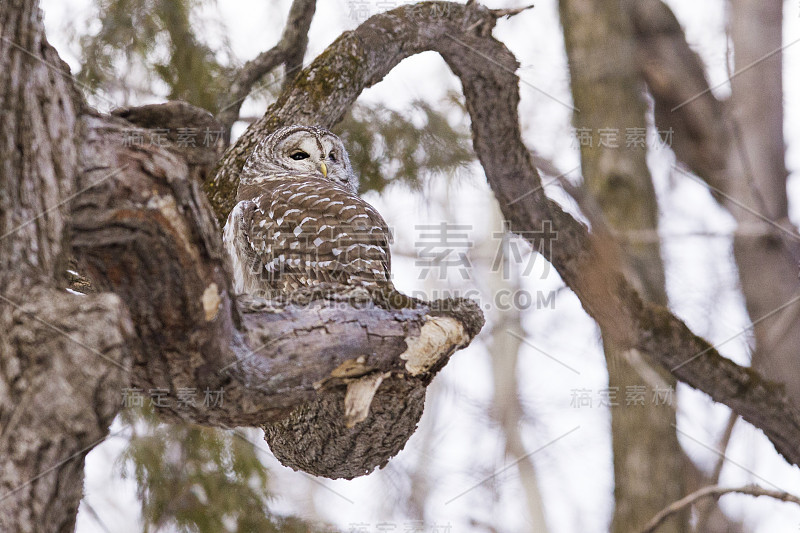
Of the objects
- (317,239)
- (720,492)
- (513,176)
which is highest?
(513,176)

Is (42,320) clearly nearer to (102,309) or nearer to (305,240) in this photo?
(102,309)

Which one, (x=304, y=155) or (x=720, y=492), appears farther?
(x=304, y=155)

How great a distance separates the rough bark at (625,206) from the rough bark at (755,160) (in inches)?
13.6

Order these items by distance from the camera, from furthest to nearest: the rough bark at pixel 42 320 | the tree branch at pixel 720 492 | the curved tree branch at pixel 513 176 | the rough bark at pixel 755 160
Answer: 1. the rough bark at pixel 755 160
2. the curved tree branch at pixel 513 176
3. the tree branch at pixel 720 492
4. the rough bark at pixel 42 320

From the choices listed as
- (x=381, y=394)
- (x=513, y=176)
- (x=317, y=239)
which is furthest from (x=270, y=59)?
(x=381, y=394)

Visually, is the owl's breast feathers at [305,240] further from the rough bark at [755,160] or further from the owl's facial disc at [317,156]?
the rough bark at [755,160]

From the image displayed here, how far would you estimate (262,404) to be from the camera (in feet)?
7.04

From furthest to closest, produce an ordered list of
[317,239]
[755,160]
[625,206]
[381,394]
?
[625,206] < [755,160] < [317,239] < [381,394]

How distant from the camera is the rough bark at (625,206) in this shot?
14.8 ft

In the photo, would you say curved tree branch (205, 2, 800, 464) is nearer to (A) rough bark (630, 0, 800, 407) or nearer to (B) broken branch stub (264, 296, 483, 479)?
(A) rough bark (630, 0, 800, 407)

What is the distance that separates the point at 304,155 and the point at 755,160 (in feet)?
9.49

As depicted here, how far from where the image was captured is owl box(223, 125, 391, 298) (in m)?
3.07

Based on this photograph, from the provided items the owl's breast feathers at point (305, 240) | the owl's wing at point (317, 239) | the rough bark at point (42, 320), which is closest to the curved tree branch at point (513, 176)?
the owl's breast feathers at point (305, 240)

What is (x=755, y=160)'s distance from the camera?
473cm
